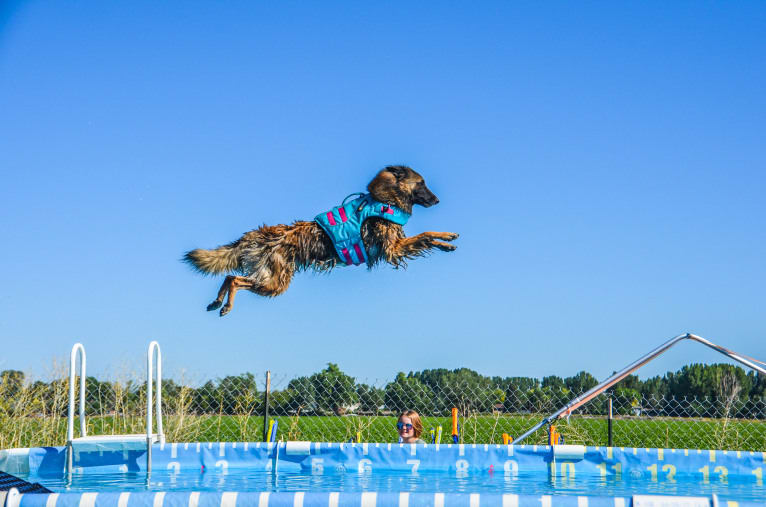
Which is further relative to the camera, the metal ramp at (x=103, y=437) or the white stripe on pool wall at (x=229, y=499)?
the metal ramp at (x=103, y=437)

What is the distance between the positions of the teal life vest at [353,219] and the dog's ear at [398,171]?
0.26 metres

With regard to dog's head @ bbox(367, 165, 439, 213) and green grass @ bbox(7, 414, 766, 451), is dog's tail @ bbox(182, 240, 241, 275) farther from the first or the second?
green grass @ bbox(7, 414, 766, 451)

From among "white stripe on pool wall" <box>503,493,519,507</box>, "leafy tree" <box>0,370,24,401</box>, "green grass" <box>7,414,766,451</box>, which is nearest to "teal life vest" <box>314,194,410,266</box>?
"white stripe on pool wall" <box>503,493,519,507</box>

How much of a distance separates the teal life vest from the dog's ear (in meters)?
0.26

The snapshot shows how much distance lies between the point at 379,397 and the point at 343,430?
971mm

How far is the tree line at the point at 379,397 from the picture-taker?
30.2 ft

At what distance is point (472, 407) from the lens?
9.95 meters

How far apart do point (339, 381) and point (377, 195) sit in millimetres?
4517

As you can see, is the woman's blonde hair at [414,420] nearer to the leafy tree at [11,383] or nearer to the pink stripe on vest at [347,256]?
the pink stripe on vest at [347,256]

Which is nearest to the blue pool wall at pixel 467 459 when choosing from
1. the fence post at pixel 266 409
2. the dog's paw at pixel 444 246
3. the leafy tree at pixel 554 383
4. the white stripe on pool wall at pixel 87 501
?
the fence post at pixel 266 409

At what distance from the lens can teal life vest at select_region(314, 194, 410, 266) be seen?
577 cm

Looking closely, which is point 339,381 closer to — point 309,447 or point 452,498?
point 309,447

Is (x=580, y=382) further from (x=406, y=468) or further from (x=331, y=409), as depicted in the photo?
(x=406, y=468)

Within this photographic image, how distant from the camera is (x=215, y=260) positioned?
591 cm
